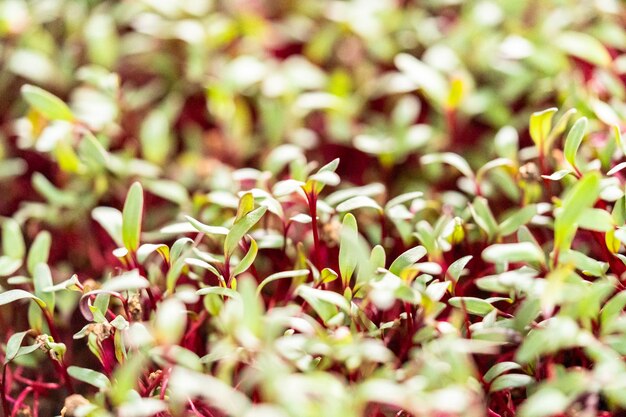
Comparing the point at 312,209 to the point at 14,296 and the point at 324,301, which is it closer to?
the point at 324,301

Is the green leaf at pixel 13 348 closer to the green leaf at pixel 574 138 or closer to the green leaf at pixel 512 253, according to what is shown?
the green leaf at pixel 512 253

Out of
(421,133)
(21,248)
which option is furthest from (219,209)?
(421,133)

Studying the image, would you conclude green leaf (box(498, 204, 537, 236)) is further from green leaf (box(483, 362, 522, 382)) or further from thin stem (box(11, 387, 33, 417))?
thin stem (box(11, 387, 33, 417))

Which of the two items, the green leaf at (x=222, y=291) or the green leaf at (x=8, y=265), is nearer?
the green leaf at (x=222, y=291)

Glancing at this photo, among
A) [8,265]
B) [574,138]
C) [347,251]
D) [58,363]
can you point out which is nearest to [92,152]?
[8,265]

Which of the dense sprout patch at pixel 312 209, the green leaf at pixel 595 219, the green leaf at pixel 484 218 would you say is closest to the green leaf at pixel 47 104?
the dense sprout patch at pixel 312 209

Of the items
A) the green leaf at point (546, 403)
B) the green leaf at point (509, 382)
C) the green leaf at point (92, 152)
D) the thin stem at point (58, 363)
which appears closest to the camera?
the green leaf at point (546, 403)

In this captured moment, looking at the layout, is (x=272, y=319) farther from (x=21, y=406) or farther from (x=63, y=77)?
(x=63, y=77)
